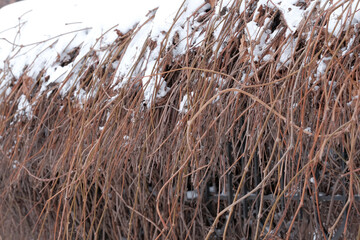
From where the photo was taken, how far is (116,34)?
255 cm

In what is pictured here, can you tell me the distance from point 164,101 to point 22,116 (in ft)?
3.21

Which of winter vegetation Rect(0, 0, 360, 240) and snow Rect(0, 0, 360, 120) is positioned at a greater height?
snow Rect(0, 0, 360, 120)

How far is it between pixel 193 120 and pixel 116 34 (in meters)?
0.91

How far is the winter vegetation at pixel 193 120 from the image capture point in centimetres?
171

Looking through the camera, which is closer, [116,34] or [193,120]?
[193,120]

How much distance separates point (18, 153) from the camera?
2.81 metres

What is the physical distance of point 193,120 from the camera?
71.3 inches

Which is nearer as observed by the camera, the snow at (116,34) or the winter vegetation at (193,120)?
the winter vegetation at (193,120)

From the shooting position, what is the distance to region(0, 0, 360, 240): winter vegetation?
67.5 inches

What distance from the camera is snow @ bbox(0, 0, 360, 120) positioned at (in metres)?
1.90

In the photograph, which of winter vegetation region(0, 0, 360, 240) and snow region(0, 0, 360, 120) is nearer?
winter vegetation region(0, 0, 360, 240)

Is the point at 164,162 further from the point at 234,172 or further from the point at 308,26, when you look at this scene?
the point at 308,26

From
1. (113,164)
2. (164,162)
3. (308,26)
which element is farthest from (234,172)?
(308,26)

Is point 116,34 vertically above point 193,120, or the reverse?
point 116,34
